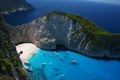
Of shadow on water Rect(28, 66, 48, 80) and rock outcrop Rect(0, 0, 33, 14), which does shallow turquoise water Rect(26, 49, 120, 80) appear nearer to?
shadow on water Rect(28, 66, 48, 80)

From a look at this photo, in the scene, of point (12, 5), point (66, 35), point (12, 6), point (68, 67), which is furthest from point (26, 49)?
point (12, 5)

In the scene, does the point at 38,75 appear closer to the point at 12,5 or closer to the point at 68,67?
the point at 68,67

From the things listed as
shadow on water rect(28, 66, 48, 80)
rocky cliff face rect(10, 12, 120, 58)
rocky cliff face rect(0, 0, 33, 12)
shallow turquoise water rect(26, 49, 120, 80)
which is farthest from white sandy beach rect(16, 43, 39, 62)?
rocky cliff face rect(0, 0, 33, 12)

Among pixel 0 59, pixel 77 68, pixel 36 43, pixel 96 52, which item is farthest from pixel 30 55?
pixel 0 59

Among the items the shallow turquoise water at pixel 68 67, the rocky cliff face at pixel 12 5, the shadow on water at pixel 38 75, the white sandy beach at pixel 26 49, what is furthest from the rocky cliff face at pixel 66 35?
the rocky cliff face at pixel 12 5

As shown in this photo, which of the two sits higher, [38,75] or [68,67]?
[38,75]

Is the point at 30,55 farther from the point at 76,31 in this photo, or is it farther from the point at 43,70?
the point at 76,31

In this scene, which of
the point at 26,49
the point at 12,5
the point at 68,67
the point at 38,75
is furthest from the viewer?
the point at 12,5
